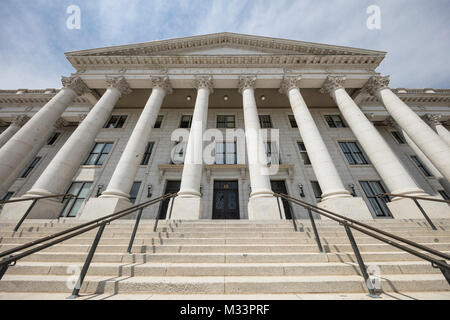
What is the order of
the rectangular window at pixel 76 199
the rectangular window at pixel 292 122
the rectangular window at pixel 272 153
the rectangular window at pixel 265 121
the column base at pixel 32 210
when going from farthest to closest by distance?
the rectangular window at pixel 265 121, the rectangular window at pixel 292 122, the rectangular window at pixel 272 153, the rectangular window at pixel 76 199, the column base at pixel 32 210

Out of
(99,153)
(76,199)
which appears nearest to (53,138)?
(99,153)

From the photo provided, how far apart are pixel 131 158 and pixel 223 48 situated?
38.6 ft

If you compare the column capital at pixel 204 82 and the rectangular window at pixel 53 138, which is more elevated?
the column capital at pixel 204 82

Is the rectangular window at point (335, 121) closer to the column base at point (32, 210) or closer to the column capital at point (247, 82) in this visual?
the column capital at point (247, 82)

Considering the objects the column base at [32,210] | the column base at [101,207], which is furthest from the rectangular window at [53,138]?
the column base at [101,207]

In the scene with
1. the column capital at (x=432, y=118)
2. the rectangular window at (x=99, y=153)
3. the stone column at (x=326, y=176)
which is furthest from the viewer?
the column capital at (x=432, y=118)

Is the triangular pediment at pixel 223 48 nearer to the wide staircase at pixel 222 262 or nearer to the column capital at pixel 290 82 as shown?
the column capital at pixel 290 82

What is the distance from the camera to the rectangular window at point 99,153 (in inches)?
546

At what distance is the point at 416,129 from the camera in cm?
979

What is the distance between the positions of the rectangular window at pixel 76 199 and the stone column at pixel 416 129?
21.6m

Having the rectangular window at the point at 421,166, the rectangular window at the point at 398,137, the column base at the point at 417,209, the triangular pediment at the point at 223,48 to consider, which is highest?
the triangular pediment at the point at 223,48

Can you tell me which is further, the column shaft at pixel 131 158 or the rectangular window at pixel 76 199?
the rectangular window at pixel 76 199

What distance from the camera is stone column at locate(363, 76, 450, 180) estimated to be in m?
8.78
